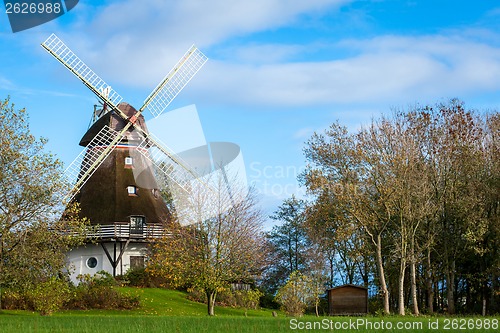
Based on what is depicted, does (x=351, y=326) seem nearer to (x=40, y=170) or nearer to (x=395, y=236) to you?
(x=40, y=170)

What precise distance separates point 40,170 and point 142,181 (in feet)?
72.1

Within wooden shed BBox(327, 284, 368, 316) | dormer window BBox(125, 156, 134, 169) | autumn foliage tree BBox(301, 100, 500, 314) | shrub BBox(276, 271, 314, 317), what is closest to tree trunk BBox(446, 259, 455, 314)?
autumn foliage tree BBox(301, 100, 500, 314)

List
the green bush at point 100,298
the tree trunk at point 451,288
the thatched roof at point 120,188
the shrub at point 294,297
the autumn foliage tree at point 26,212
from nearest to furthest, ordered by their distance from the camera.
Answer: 1. the autumn foliage tree at point 26,212
2. the shrub at point 294,297
3. the green bush at point 100,298
4. the tree trunk at point 451,288
5. the thatched roof at point 120,188

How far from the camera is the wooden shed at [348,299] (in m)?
37.1

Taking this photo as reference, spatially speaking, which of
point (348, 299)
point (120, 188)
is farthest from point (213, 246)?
point (120, 188)

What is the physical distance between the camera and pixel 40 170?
2858cm

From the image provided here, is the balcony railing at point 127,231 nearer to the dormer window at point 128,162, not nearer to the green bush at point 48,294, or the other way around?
the dormer window at point 128,162

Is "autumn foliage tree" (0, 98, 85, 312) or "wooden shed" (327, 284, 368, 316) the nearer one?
"autumn foliage tree" (0, 98, 85, 312)

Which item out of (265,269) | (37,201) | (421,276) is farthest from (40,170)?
(265,269)

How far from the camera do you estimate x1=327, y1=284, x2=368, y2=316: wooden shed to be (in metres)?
37.1

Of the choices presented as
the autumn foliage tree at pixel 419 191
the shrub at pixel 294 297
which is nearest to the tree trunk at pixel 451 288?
the autumn foliage tree at pixel 419 191

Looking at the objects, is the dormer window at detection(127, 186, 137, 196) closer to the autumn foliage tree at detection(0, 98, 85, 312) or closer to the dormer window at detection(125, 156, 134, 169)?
the dormer window at detection(125, 156, 134, 169)

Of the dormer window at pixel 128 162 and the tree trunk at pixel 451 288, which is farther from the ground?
the dormer window at pixel 128 162

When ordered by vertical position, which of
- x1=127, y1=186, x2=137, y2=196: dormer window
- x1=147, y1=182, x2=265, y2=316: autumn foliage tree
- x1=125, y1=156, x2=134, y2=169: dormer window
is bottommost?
x1=147, y1=182, x2=265, y2=316: autumn foliage tree
